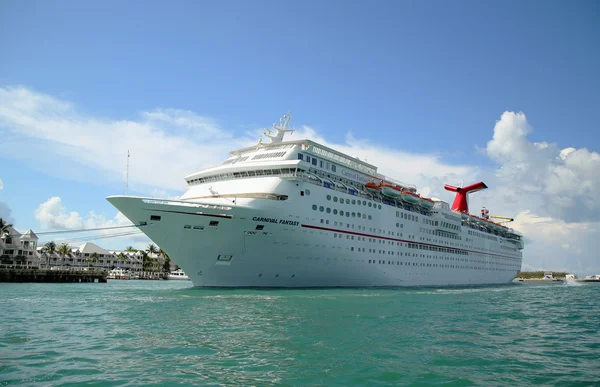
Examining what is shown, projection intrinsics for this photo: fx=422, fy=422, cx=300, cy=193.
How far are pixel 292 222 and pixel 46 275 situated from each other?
43.3 meters

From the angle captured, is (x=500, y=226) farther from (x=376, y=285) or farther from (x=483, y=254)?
(x=376, y=285)

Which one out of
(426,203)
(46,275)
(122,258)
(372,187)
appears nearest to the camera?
(372,187)

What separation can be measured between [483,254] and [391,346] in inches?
1823

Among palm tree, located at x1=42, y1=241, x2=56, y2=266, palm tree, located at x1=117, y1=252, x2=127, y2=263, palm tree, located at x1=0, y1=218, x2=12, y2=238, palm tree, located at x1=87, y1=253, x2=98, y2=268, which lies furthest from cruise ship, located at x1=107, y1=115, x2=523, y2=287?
palm tree, located at x1=117, y1=252, x2=127, y2=263

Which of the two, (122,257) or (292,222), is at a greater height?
(292,222)

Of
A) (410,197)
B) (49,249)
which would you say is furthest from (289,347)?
(49,249)

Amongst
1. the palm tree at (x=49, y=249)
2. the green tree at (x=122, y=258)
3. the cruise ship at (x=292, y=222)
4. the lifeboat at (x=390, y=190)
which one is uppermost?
the lifeboat at (x=390, y=190)

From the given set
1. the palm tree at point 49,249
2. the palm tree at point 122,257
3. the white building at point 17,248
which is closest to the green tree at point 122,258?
the palm tree at point 122,257

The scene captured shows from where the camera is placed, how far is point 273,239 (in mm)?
24109

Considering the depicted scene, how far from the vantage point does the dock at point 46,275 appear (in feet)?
161

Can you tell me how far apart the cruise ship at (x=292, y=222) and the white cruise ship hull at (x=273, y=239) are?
0.06 m

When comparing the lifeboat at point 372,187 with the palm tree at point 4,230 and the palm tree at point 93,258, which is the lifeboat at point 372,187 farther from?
the palm tree at point 93,258

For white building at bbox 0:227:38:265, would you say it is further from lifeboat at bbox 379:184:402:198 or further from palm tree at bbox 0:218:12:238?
lifeboat at bbox 379:184:402:198

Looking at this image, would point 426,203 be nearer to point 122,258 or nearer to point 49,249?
point 49,249
